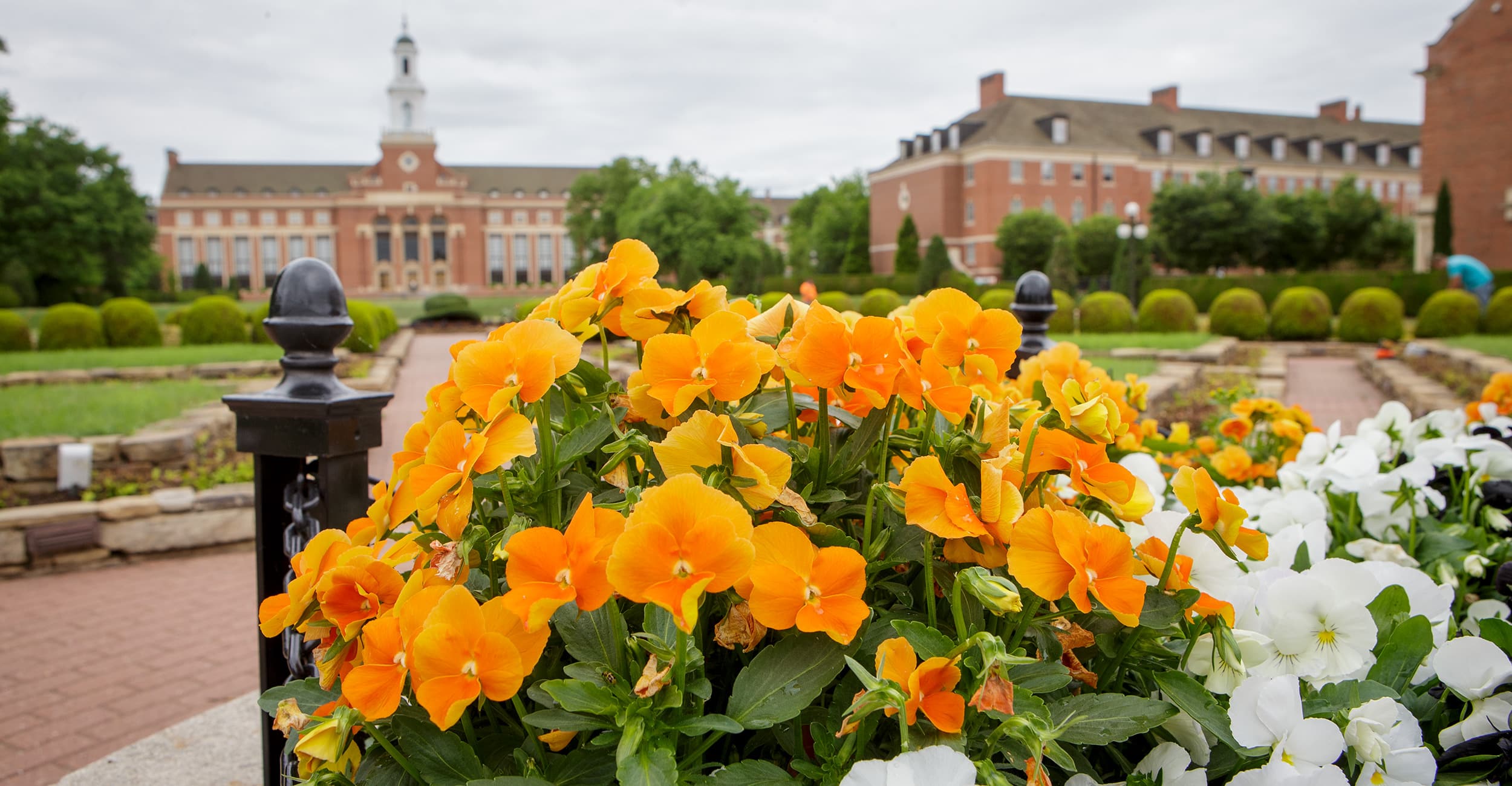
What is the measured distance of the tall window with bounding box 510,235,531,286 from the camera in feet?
244

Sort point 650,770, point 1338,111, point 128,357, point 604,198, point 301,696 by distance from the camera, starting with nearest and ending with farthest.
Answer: point 650,770 < point 301,696 < point 128,357 < point 604,198 < point 1338,111

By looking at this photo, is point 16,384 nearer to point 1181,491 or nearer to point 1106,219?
point 1181,491

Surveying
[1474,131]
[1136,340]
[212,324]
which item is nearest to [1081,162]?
[1474,131]

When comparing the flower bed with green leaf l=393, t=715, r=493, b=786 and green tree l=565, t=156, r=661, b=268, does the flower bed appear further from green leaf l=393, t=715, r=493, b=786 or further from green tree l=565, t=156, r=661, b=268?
green tree l=565, t=156, r=661, b=268

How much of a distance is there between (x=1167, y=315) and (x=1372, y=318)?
146 inches

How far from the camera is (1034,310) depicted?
2.50 meters

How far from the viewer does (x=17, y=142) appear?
38.8 m

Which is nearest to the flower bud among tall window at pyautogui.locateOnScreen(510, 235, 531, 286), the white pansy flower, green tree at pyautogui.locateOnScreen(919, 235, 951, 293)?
the white pansy flower

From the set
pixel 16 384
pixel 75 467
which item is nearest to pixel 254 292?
pixel 16 384

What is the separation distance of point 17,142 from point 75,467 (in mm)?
45284

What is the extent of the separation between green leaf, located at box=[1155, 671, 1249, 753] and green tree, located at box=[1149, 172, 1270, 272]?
1706 inches

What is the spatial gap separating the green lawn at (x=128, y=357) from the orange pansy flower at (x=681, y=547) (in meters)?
11.1

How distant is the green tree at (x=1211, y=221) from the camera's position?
3906 centimetres

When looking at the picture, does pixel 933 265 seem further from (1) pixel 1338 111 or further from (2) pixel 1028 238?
(1) pixel 1338 111
